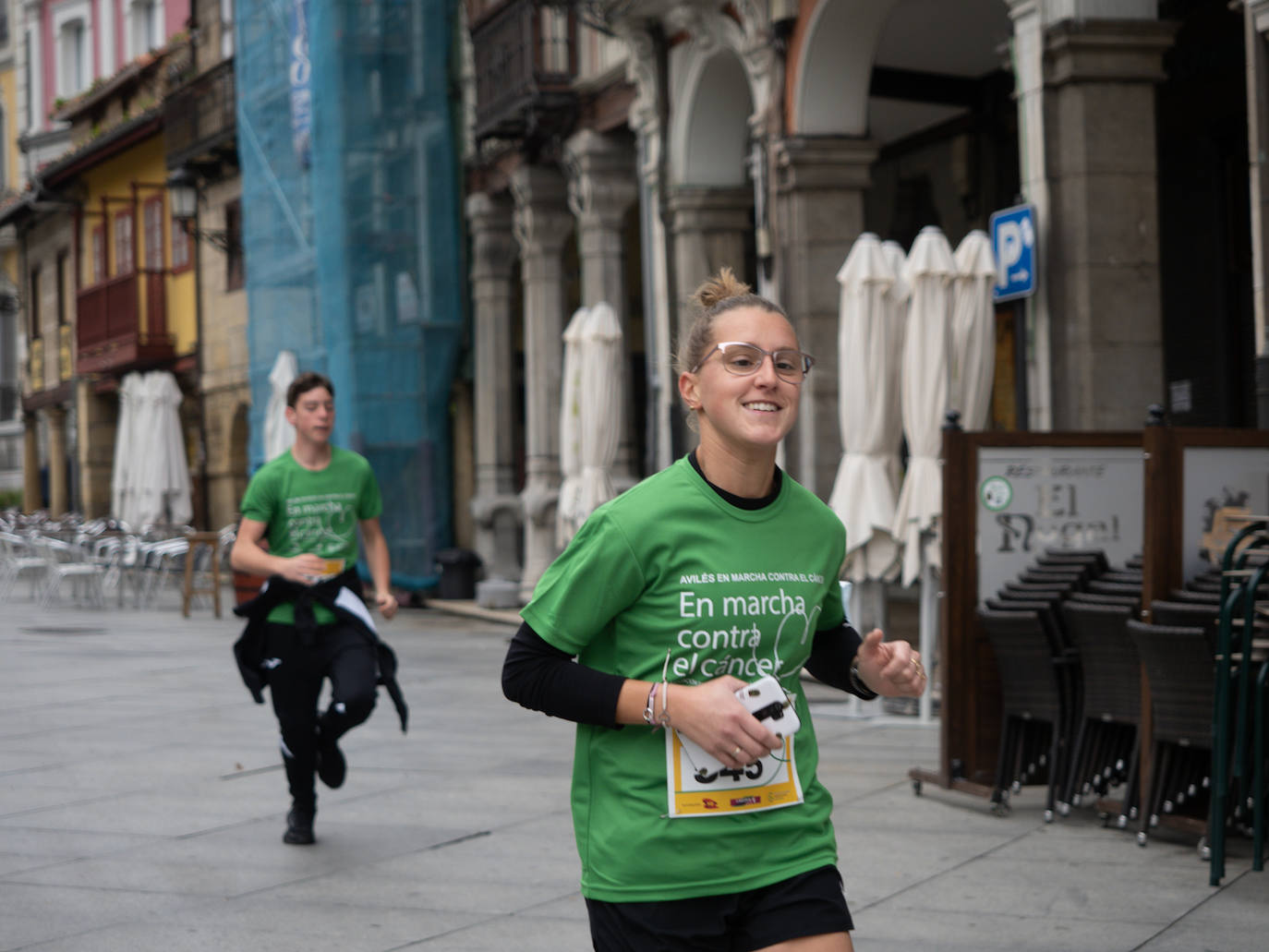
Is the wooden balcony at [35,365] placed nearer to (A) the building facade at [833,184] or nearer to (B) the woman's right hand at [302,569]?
(A) the building facade at [833,184]

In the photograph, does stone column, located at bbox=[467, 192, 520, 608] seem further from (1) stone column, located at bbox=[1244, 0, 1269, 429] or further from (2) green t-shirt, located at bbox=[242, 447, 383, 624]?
(2) green t-shirt, located at bbox=[242, 447, 383, 624]

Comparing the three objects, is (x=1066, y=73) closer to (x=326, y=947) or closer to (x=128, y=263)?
(x=326, y=947)

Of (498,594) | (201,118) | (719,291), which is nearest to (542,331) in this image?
(498,594)

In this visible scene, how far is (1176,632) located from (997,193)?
40.8 feet

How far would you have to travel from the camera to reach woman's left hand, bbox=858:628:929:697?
320cm

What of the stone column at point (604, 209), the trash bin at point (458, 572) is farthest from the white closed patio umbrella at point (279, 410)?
the stone column at point (604, 209)

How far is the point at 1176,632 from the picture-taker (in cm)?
652

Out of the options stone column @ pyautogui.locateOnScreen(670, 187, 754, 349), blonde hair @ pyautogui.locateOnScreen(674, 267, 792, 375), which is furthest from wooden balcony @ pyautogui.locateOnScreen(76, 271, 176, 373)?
blonde hair @ pyautogui.locateOnScreen(674, 267, 792, 375)

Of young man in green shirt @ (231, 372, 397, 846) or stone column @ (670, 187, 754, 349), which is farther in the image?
stone column @ (670, 187, 754, 349)

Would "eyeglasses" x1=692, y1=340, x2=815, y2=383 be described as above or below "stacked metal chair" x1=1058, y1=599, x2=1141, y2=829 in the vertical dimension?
above

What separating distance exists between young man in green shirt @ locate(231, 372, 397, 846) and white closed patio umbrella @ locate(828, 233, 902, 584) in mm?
4209

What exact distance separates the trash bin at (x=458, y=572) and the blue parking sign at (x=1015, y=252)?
426 inches

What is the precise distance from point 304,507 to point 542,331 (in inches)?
551

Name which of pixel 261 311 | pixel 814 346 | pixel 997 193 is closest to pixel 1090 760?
pixel 814 346
